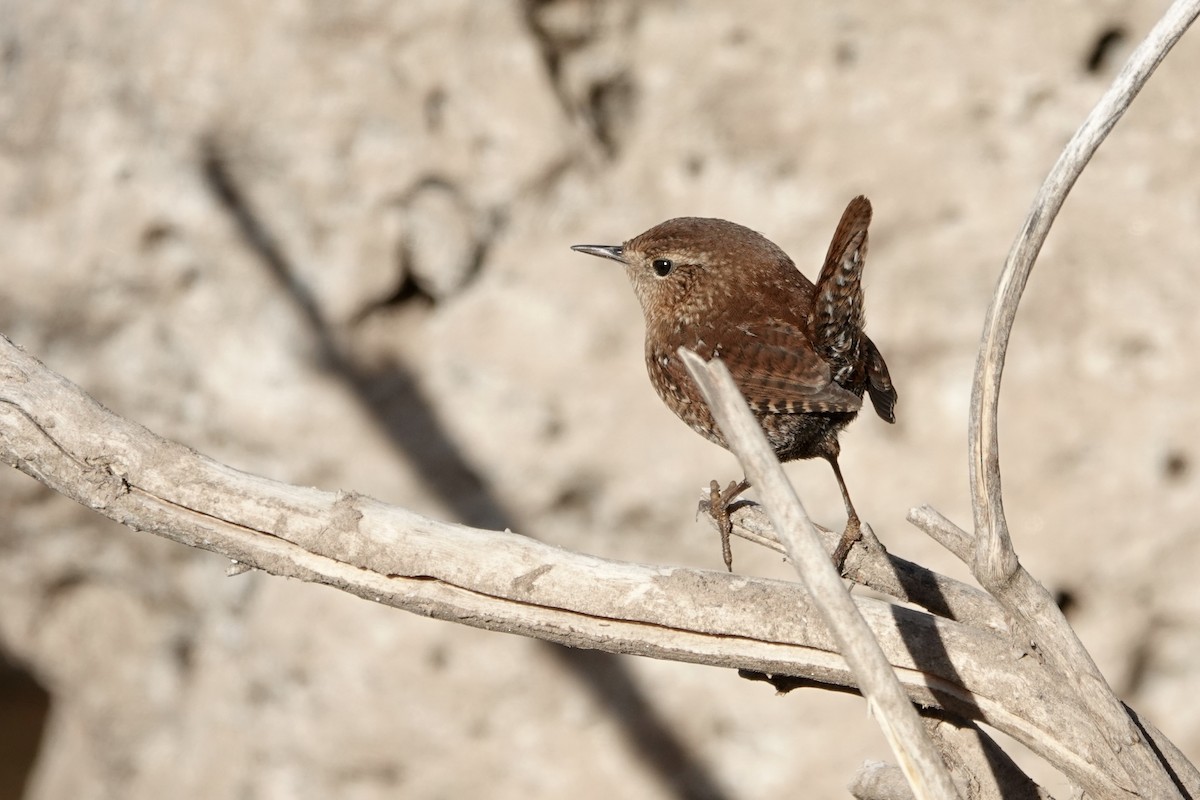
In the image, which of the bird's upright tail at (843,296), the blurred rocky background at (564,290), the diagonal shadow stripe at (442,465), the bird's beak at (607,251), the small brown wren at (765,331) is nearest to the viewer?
the bird's upright tail at (843,296)

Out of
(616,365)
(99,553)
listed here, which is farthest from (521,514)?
(99,553)

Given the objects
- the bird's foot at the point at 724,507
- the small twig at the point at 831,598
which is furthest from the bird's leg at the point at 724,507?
the small twig at the point at 831,598

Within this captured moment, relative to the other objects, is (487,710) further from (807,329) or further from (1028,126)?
(1028,126)

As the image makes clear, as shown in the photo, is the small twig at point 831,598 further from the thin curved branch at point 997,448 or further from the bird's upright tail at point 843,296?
the bird's upright tail at point 843,296

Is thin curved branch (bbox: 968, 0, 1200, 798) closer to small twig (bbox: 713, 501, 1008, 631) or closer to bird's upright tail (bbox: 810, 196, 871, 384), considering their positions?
A: small twig (bbox: 713, 501, 1008, 631)

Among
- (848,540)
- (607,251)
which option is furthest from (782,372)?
(607,251)

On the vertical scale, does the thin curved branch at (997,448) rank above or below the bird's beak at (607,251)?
below

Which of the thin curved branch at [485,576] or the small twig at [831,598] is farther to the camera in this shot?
the thin curved branch at [485,576]

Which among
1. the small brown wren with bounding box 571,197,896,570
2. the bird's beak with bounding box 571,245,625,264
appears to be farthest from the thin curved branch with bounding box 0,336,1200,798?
the bird's beak with bounding box 571,245,625,264
